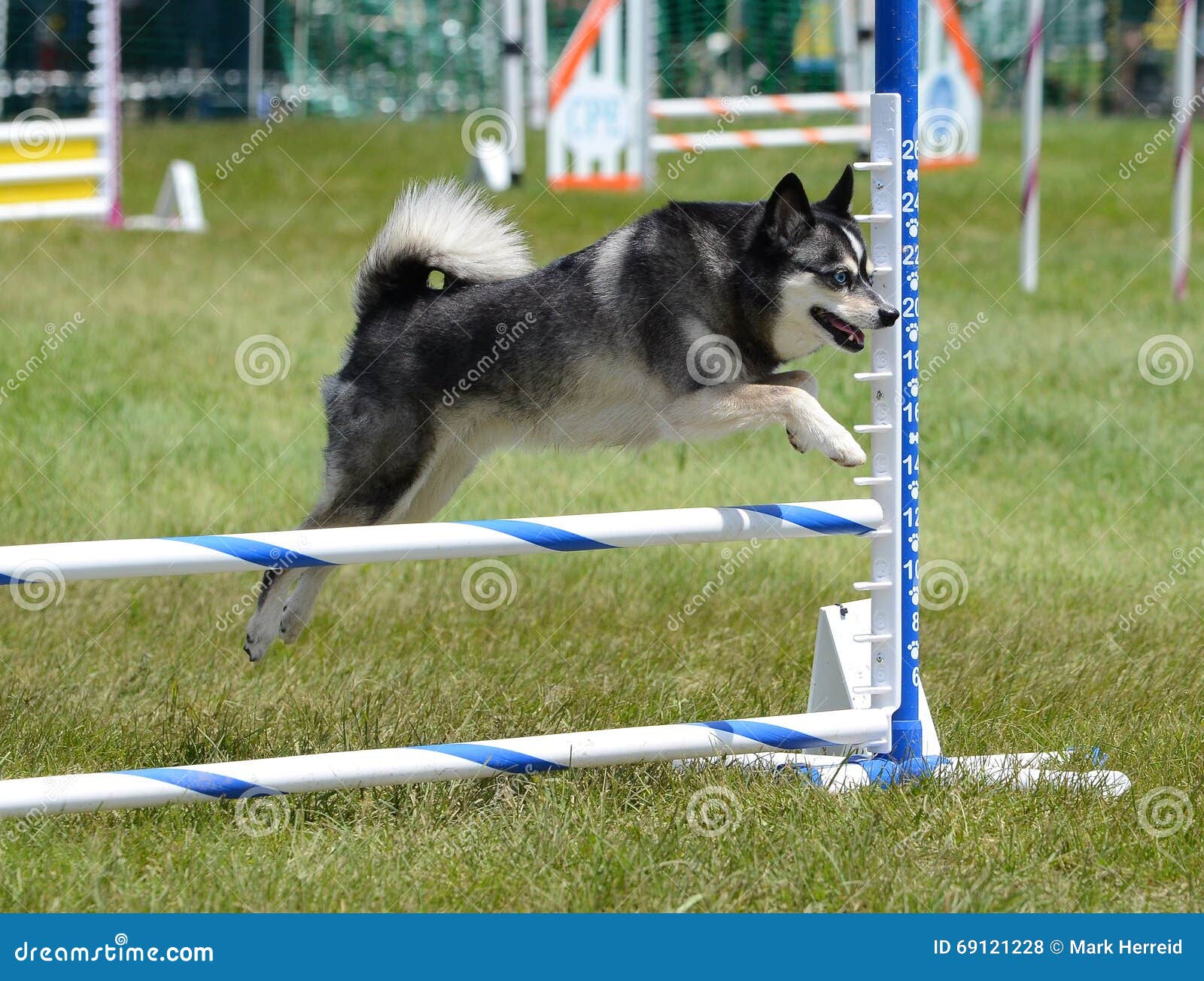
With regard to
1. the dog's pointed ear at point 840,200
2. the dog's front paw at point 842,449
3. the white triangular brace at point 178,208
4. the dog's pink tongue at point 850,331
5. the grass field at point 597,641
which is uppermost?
the white triangular brace at point 178,208

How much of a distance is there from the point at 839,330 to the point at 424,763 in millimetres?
1535

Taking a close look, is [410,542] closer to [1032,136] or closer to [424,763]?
[424,763]

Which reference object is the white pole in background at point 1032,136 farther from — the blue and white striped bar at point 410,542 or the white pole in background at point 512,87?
the blue and white striped bar at point 410,542

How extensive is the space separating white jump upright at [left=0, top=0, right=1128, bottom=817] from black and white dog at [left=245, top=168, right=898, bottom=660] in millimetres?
281

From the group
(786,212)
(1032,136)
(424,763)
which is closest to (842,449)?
(786,212)

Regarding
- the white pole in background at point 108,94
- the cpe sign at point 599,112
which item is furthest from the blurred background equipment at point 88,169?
the cpe sign at point 599,112

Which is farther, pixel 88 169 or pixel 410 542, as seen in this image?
pixel 88 169

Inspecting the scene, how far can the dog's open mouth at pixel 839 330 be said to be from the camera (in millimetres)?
3637

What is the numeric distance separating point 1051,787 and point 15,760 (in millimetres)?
2541

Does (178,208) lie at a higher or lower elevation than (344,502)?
higher

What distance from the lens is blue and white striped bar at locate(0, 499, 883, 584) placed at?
2822mm

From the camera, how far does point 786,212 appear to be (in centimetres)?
368

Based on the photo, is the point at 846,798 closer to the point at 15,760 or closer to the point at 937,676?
the point at 937,676

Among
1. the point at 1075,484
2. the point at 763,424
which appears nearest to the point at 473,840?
the point at 763,424
